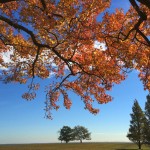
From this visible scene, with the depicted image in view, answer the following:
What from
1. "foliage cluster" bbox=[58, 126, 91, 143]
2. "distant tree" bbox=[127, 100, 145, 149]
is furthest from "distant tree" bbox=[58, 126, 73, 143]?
"distant tree" bbox=[127, 100, 145, 149]

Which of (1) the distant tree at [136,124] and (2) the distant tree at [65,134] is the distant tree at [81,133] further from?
(1) the distant tree at [136,124]

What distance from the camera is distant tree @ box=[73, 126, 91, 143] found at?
601 feet

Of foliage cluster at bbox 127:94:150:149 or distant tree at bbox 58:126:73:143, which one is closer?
foliage cluster at bbox 127:94:150:149

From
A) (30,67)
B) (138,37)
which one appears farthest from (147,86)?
(30,67)

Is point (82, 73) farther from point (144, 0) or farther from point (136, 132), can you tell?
point (136, 132)

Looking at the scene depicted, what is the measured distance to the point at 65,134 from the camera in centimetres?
16862

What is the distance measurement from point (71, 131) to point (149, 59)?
156 m

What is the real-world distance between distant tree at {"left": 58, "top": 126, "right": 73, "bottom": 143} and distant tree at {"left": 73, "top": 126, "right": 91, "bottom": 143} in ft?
37.2

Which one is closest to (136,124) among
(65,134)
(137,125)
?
(137,125)

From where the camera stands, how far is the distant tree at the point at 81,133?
7216 inches

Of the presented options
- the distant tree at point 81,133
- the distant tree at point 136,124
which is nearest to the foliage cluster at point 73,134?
the distant tree at point 81,133

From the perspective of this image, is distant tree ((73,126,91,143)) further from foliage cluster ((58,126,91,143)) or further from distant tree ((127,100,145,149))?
distant tree ((127,100,145,149))

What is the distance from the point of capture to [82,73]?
77.3 ft

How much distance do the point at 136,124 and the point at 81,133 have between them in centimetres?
10298
